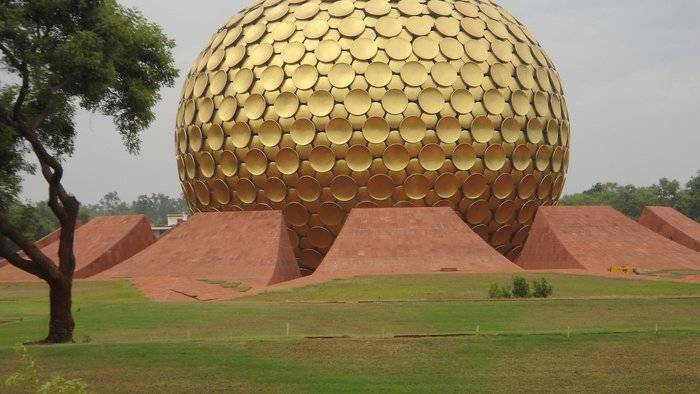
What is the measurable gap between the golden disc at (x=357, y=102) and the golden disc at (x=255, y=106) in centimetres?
290

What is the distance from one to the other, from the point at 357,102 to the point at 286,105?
→ 238 cm

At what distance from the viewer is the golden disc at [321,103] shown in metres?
26.9

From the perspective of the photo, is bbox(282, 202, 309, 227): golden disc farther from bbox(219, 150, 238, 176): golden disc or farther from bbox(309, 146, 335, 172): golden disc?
bbox(219, 150, 238, 176): golden disc

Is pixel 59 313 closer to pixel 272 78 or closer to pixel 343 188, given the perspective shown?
pixel 343 188

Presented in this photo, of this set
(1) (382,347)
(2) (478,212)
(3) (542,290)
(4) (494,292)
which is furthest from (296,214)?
(1) (382,347)

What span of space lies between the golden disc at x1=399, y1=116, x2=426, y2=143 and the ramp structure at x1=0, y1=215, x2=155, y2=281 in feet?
36.2

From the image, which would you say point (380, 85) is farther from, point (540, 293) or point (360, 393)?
point (360, 393)

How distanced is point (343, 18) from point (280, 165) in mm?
5671

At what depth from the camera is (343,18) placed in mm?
28469

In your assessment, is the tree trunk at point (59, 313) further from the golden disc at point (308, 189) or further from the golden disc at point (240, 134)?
the golden disc at point (240, 134)

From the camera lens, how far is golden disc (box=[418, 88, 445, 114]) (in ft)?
88.4

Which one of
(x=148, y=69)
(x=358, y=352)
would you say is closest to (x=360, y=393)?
(x=358, y=352)

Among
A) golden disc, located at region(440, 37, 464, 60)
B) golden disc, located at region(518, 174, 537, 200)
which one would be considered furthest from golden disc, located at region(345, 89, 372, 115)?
golden disc, located at region(518, 174, 537, 200)

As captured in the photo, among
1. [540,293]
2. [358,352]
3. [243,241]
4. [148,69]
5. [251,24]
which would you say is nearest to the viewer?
[358,352]
